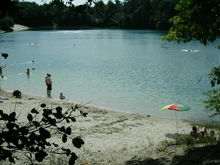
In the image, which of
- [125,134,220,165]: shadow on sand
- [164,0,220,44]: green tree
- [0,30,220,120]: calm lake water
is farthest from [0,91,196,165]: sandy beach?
[0,30,220,120]: calm lake water

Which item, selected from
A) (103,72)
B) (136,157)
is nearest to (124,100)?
(103,72)

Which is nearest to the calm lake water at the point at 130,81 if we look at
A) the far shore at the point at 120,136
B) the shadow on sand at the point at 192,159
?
the far shore at the point at 120,136

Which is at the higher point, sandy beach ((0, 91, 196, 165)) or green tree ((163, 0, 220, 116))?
green tree ((163, 0, 220, 116))

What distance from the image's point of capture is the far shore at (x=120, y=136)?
404 inches

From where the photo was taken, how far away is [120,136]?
16031 mm

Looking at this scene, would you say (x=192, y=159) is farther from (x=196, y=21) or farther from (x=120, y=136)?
(x=120, y=136)

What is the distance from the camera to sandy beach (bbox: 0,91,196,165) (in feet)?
33.9

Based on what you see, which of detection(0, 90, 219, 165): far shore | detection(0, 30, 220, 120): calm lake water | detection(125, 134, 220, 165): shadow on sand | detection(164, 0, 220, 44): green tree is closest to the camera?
detection(164, 0, 220, 44): green tree

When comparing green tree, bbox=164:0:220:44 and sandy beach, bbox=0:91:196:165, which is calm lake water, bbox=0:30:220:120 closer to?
sandy beach, bbox=0:91:196:165

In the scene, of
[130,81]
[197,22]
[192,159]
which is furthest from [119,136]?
[130,81]

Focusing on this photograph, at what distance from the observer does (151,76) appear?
4331cm

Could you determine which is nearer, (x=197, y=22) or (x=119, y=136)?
(x=197, y=22)

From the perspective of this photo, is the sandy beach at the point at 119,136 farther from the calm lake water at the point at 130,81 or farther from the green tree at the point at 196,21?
the calm lake water at the point at 130,81

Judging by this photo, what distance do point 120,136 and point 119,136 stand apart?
5cm
